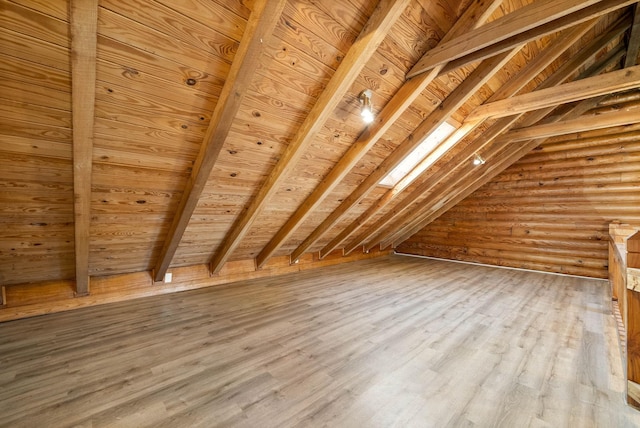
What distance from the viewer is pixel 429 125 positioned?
8.57 ft

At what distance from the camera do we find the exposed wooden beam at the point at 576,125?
281 cm

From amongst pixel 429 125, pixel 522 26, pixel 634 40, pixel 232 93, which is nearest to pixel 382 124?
pixel 429 125

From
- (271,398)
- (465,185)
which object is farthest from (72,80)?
(465,185)

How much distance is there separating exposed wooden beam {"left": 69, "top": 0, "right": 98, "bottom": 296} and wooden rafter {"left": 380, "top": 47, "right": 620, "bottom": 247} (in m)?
4.02

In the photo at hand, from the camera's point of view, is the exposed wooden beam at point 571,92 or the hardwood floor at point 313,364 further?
the exposed wooden beam at point 571,92

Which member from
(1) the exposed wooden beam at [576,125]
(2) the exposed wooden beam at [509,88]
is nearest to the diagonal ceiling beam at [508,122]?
(1) the exposed wooden beam at [576,125]

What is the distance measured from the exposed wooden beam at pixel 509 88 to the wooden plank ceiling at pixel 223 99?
0.02 meters

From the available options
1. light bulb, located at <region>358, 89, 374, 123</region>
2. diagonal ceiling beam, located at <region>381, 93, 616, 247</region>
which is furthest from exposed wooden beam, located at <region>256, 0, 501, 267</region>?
diagonal ceiling beam, located at <region>381, 93, 616, 247</region>

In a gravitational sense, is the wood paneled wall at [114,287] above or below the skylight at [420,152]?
below

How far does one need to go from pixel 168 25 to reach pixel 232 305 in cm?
263

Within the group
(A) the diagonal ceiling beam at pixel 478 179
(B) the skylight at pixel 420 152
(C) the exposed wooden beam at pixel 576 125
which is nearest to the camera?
(C) the exposed wooden beam at pixel 576 125

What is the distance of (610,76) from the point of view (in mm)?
2223

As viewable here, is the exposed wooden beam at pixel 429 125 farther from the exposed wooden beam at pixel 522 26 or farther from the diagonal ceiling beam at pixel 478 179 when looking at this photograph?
the diagonal ceiling beam at pixel 478 179

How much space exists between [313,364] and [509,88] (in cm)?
336
